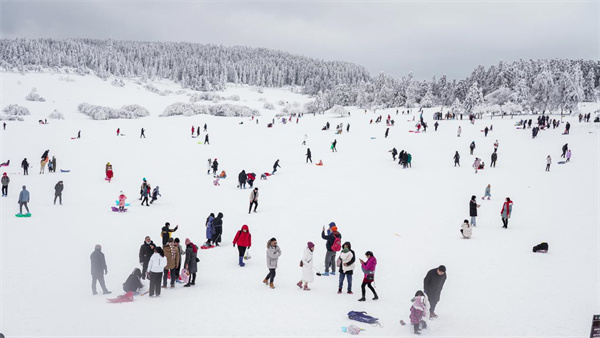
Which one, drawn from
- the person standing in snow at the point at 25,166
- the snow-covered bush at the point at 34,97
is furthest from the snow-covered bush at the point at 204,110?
the person standing in snow at the point at 25,166

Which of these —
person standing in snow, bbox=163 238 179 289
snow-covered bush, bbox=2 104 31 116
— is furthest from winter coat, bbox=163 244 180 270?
snow-covered bush, bbox=2 104 31 116

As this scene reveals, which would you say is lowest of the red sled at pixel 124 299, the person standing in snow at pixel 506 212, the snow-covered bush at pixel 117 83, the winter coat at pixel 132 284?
the red sled at pixel 124 299

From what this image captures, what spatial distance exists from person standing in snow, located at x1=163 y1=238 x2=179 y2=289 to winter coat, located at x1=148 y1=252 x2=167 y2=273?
42cm

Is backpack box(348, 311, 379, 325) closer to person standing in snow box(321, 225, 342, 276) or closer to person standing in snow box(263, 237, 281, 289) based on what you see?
person standing in snow box(263, 237, 281, 289)

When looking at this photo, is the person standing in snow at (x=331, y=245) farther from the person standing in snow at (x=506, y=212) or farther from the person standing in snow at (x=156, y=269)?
the person standing in snow at (x=506, y=212)

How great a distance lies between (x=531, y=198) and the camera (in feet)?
70.9

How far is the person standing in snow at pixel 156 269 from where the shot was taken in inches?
367

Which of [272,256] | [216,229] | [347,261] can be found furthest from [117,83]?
[347,261]

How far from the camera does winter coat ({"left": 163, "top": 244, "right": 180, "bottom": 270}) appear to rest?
9844mm

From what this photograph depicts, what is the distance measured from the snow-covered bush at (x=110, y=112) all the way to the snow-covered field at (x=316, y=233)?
40.4 meters

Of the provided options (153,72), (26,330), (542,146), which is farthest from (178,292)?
(153,72)

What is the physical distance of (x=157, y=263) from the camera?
9.33 metres

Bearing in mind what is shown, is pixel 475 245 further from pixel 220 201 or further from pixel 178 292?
pixel 220 201

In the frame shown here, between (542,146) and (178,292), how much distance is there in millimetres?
34411
